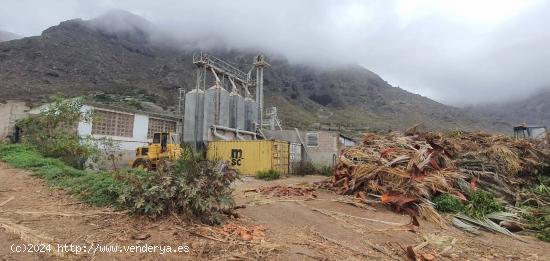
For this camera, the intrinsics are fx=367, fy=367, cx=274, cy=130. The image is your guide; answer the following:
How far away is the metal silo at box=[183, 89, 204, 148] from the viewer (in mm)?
27453

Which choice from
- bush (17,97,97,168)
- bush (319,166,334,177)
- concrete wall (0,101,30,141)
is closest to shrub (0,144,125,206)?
bush (17,97,97,168)

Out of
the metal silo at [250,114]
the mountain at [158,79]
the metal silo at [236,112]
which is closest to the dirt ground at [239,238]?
the metal silo at [236,112]

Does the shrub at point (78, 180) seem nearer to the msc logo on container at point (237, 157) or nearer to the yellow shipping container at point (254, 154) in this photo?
the yellow shipping container at point (254, 154)

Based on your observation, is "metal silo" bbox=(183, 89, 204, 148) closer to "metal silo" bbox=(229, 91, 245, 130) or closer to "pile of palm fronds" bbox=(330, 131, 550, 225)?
"metal silo" bbox=(229, 91, 245, 130)

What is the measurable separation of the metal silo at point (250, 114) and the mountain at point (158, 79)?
66.2 ft

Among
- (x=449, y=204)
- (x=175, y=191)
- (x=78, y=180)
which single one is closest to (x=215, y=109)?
(x=78, y=180)

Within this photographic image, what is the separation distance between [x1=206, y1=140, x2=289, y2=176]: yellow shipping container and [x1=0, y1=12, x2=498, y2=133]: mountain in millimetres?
28774

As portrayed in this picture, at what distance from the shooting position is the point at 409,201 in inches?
358

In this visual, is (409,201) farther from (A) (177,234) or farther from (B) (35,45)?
(B) (35,45)

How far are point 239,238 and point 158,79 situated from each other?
75.8m

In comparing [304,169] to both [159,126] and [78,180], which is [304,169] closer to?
[159,126]

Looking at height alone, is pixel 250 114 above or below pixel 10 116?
above

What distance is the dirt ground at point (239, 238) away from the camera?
191 inches

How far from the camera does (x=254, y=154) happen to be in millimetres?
20922
